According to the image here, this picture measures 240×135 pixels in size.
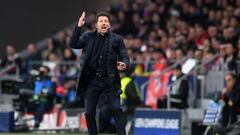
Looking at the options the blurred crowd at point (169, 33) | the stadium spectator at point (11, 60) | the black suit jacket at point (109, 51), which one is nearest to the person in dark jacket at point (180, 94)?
the blurred crowd at point (169, 33)

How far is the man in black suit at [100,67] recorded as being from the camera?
12.9 metres

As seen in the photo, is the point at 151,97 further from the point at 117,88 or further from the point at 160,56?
the point at 117,88

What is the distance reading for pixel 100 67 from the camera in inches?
507

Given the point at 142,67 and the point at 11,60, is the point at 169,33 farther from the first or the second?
the point at 11,60

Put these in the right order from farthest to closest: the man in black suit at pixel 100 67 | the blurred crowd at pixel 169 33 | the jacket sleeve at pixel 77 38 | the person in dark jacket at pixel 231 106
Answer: the blurred crowd at pixel 169 33 < the person in dark jacket at pixel 231 106 < the man in black suit at pixel 100 67 < the jacket sleeve at pixel 77 38

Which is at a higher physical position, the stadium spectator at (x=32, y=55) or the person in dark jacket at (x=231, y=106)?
the stadium spectator at (x=32, y=55)

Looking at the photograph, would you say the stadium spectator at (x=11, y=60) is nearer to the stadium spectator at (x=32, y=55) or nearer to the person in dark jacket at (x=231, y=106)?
the stadium spectator at (x=32, y=55)

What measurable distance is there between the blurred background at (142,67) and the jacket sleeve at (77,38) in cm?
394

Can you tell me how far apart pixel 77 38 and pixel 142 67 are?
966 cm

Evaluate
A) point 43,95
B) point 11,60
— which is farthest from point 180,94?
point 11,60

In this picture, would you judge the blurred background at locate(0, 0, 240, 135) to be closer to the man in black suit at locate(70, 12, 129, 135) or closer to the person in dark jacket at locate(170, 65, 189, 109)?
the person in dark jacket at locate(170, 65, 189, 109)

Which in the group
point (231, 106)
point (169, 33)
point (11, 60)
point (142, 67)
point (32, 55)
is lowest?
point (231, 106)

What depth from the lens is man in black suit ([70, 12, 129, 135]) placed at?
12852mm

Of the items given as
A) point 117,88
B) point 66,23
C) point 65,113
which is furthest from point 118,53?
point 66,23
